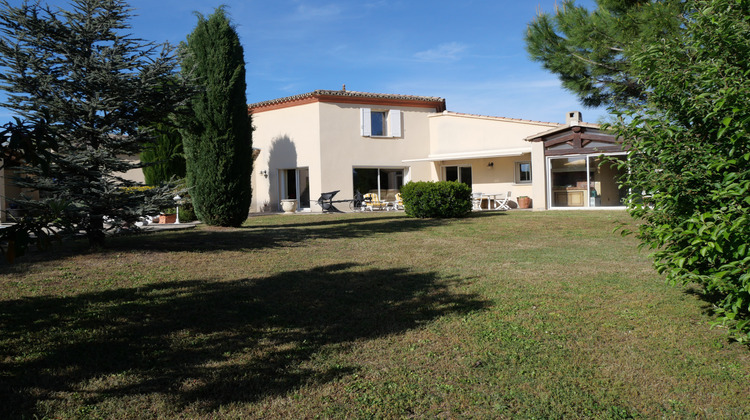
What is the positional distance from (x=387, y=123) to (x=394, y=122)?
1.10 feet

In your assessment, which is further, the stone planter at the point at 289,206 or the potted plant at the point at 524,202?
the stone planter at the point at 289,206

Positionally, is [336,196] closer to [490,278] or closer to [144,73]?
[144,73]

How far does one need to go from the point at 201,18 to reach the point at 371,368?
12.3m

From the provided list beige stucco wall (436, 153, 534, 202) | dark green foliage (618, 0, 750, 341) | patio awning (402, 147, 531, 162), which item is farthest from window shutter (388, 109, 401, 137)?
dark green foliage (618, 0, 750, 341)

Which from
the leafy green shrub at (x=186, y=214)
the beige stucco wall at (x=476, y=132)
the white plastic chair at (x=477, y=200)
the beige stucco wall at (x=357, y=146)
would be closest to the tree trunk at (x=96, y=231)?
the leafy green shrub at (x=186, y=214)

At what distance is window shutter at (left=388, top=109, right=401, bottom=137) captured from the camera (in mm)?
24062

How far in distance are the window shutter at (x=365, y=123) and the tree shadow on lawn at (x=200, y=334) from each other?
16.6 meters

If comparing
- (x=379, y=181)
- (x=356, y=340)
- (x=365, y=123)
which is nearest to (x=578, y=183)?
(x=379, y=181)

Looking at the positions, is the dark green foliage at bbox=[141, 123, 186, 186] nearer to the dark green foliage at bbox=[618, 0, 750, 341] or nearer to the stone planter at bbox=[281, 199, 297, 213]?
the stone planter at bbox=[281, 199, 297, 213]

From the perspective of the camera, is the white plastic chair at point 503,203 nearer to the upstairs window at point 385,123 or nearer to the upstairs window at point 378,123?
the upstairs window at point 385,123

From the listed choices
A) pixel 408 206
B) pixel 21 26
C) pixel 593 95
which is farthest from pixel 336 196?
pixel 21 26

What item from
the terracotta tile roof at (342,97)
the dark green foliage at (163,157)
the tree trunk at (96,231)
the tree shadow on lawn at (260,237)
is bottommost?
the tree shadow on lawn at (260,237)

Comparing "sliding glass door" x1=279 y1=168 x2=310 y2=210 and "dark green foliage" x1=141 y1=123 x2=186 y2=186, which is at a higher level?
"dark green foliage" x1=141 y1=123 x2=186 y2=186

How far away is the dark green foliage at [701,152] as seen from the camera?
382cm
